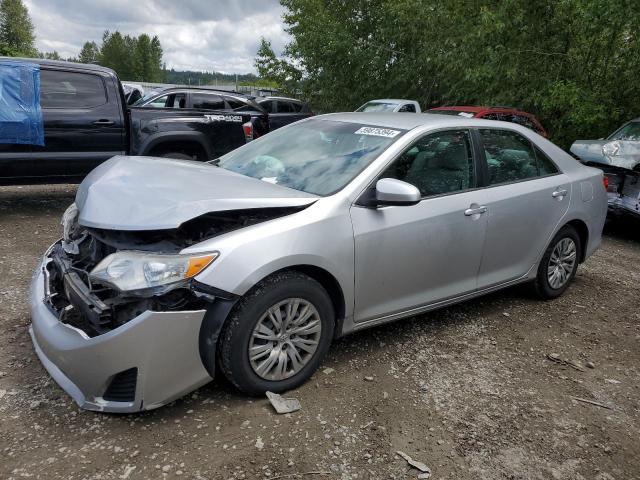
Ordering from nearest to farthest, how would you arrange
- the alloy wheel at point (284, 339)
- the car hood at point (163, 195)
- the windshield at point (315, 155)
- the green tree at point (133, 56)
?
1. the car hood at point (163, 195)
2. the alloy wheel at point (284, 339)
3. the windshield at point (315, 155)
4. the green tree at point (133, 56)

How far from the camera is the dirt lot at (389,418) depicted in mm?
2492

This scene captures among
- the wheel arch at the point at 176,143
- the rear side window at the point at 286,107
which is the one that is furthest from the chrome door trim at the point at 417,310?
the rear side window at the point at 286,107

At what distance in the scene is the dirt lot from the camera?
2.49m

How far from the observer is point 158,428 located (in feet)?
8.77

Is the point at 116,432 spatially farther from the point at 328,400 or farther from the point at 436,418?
the point at 436,418

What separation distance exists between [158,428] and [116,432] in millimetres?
195

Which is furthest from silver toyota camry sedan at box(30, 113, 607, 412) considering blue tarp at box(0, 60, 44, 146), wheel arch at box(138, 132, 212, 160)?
blue tarp at box(0, 60, 44, 146)

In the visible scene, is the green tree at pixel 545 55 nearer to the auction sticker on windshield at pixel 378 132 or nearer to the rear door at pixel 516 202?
the rear door at pixel 516 202

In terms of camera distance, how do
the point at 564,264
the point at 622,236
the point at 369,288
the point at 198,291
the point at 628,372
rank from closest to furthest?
the point at 198,291, the point at 369,288, the point at 628,372, the point at 564,264, the point at 622,236

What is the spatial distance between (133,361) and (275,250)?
86 cm

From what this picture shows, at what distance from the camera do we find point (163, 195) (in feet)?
9.46

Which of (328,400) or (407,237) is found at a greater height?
(407,237)

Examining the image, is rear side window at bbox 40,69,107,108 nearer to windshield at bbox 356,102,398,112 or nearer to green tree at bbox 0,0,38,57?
windshield at bbox 356,102,398,112

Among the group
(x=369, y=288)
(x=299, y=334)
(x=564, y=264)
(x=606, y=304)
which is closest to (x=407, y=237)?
(x=369, y=288)
